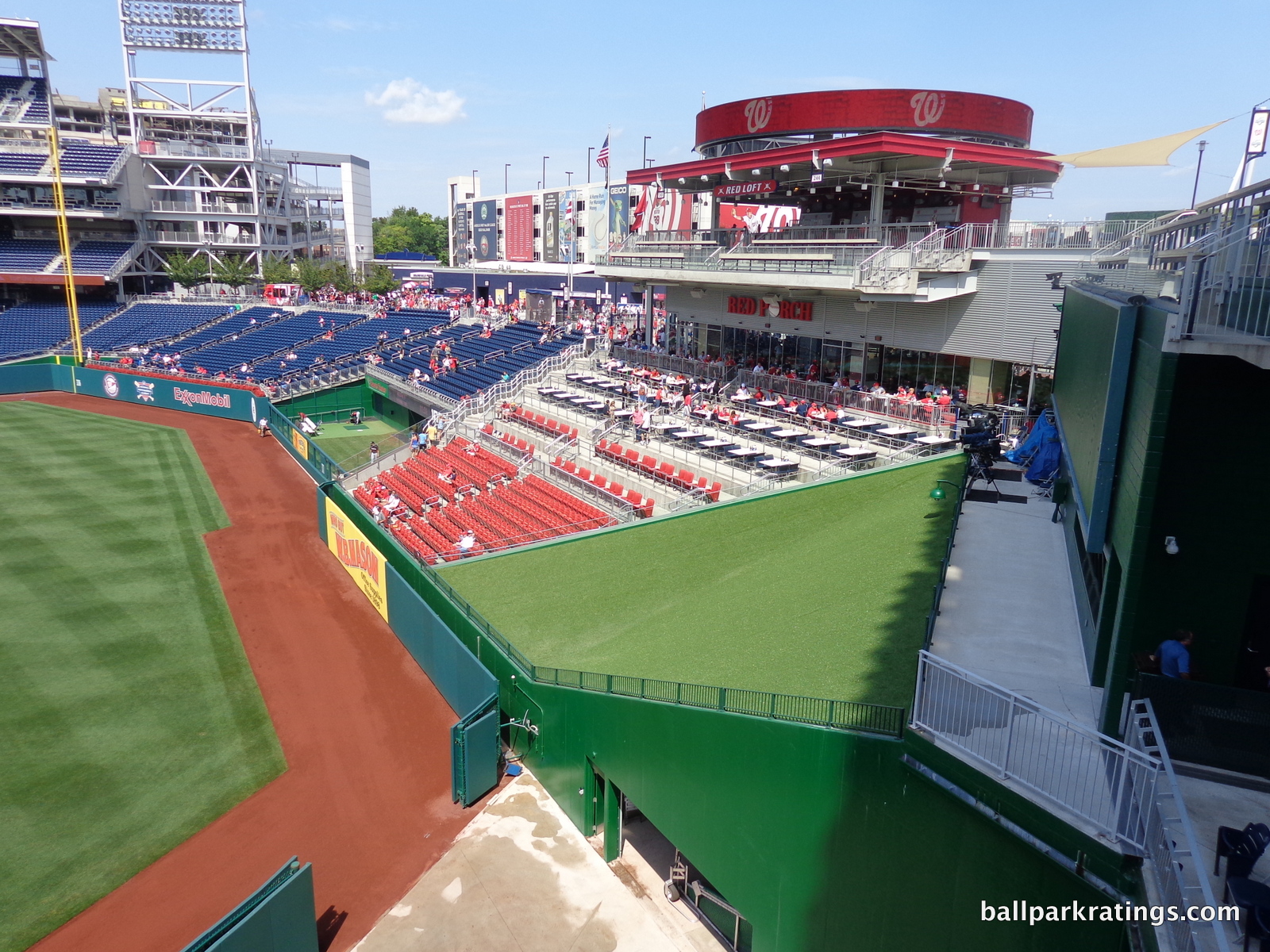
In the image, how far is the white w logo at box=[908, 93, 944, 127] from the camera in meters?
21.8

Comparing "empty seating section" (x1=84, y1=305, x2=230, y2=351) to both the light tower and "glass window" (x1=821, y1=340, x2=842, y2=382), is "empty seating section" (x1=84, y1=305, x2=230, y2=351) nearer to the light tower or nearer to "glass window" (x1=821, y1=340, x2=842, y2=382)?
the light tower

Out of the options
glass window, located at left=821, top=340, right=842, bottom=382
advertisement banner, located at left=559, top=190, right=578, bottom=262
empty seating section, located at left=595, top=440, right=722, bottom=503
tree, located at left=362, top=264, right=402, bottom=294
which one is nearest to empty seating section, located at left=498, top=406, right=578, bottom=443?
empty seating section, located at left=595, top=440, right=722, bottom=503

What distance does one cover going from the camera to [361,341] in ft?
149

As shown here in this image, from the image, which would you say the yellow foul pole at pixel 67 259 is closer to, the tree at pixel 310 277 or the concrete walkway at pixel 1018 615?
the tree at pixel 310 277

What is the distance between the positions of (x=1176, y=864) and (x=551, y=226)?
66.7 m

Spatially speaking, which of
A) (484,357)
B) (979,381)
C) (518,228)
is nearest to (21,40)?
(518,228)

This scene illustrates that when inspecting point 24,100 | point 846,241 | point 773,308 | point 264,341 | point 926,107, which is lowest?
point 264,341

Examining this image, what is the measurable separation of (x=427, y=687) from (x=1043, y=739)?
1191 centimetres

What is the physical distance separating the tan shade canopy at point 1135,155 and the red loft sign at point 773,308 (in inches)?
327

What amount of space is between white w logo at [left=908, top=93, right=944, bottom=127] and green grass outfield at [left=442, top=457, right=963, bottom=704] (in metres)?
9.97

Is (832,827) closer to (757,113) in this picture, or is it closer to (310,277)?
(757,113)

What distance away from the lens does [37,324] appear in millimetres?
49750

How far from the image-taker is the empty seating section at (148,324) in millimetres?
48969

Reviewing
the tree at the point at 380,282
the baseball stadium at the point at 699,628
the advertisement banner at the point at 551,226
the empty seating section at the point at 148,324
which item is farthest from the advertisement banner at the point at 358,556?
the advertisement banner at the point at 551,226
